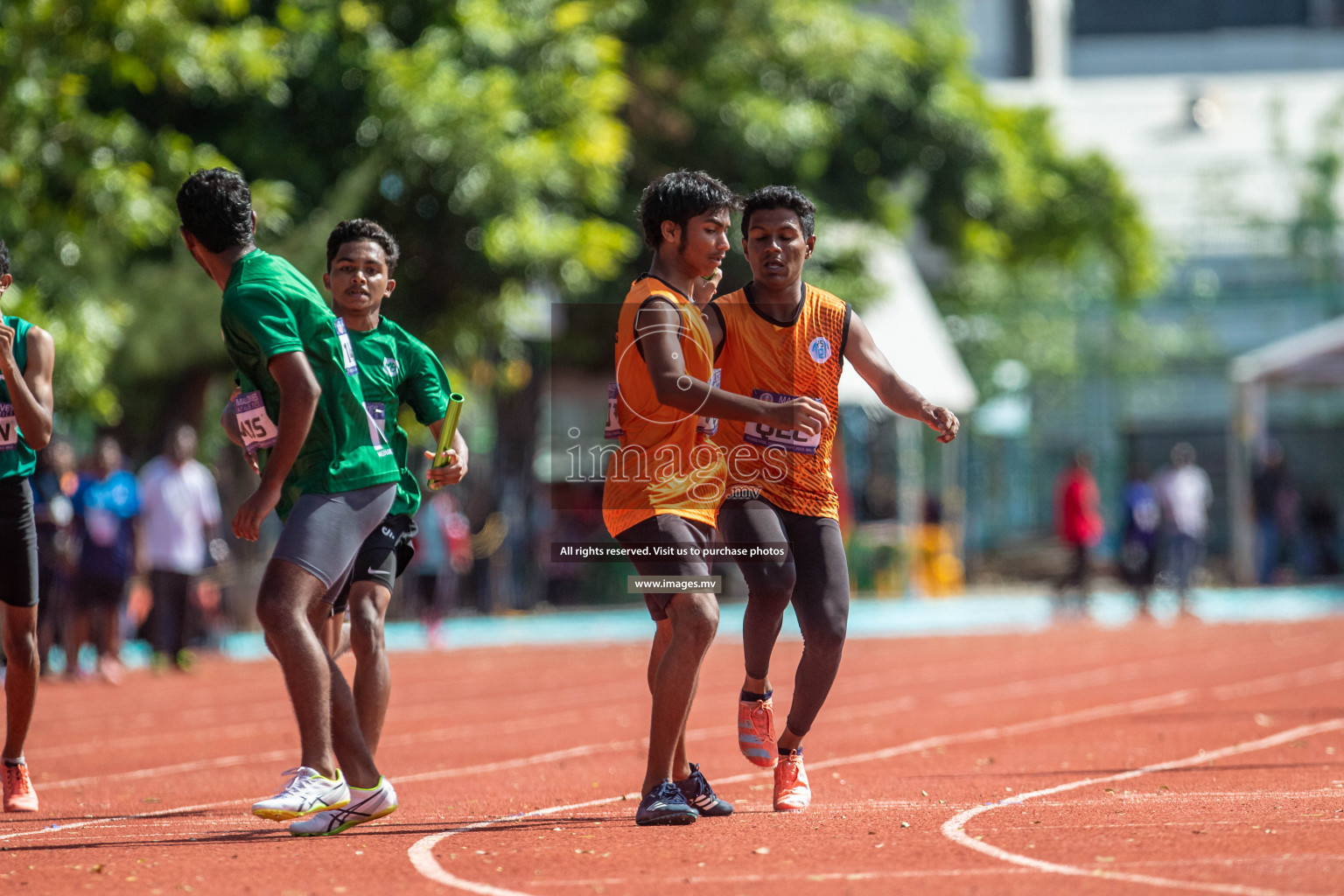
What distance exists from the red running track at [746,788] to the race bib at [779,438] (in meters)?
1.21

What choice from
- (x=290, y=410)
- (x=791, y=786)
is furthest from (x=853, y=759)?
(x=290, y=410)

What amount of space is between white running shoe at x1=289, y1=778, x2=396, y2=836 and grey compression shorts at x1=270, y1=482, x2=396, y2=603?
649 mm

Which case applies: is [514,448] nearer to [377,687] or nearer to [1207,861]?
[377,687]

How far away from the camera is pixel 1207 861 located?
494cm

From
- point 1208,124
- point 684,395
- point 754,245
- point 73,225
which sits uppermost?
point 1208,124

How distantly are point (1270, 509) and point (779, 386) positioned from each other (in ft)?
77.2

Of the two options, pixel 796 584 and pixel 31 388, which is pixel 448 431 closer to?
pixel 796 584

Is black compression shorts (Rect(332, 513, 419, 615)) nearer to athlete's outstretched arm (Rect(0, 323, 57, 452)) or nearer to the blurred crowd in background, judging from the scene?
athlete's outstretched arm (Rect(0, 323, 57, 452))

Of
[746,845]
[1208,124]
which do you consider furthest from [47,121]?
[1208,124]

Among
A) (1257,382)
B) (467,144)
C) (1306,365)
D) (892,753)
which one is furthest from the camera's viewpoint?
(1257,382)

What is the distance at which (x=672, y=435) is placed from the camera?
5.94 m

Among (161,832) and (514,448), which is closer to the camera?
(161,832)

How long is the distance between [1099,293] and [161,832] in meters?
29.7

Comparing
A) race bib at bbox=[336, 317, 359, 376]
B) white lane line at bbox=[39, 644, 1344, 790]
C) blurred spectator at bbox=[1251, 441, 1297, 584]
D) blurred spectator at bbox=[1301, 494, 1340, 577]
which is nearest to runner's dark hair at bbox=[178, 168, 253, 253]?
race bib at bbox=[336, 317, 359, 376]
